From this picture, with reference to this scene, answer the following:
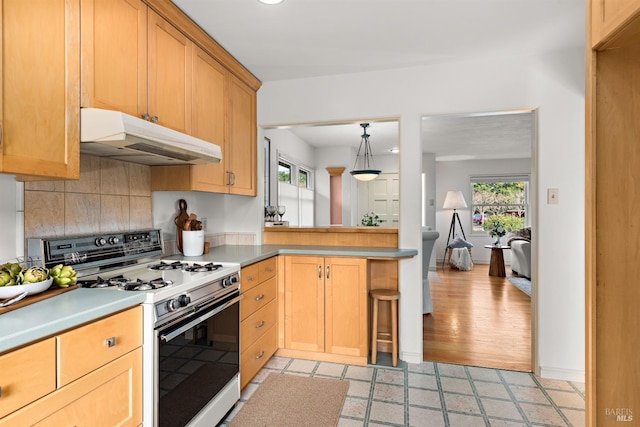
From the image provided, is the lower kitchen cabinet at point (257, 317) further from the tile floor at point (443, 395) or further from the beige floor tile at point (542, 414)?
the beige floor tile at point (542, 414)

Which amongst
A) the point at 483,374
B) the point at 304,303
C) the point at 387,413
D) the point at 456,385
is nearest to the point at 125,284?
the point at 304,303

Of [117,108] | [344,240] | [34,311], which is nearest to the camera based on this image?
[34,311]

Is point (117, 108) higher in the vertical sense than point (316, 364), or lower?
higher

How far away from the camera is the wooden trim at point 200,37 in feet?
6.40

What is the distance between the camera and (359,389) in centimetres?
235

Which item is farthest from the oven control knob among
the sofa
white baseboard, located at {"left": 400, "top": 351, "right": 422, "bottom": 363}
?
the sofa

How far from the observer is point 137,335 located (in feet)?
4.52

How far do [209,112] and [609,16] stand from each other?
2163 millimetres

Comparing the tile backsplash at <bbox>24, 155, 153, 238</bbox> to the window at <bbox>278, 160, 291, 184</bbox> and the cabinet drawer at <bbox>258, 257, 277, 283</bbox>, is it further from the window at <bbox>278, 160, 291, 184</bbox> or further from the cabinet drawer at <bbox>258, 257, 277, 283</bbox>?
the window at <bbox>278, 160, 291, 184</bbox>

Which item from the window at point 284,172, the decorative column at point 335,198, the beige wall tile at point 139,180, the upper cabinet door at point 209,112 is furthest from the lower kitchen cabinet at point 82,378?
the decorative column at point 335,198

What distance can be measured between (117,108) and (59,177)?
1.51 ft

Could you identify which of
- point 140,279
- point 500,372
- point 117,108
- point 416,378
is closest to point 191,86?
point 117,108

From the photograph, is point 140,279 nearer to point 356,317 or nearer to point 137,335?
point 137,335

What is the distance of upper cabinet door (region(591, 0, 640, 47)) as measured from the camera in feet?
3.03
